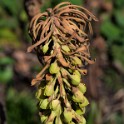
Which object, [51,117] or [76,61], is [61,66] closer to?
[76,61]

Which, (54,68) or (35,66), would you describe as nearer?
(54,68)

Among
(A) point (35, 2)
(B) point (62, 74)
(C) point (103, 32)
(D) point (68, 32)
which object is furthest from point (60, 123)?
(C) point (103, 32)

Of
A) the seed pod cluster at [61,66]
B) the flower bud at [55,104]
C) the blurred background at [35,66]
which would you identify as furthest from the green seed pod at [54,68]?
the blurred background at [35,66]

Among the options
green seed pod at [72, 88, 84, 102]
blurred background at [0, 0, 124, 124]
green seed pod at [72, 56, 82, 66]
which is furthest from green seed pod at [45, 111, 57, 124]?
blurred background at [0, 0, 124, 124]

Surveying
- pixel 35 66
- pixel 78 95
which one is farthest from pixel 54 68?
pixel 35 66

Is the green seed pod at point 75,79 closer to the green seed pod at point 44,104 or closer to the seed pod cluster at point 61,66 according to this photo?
the seed pod cluster at point 61,66

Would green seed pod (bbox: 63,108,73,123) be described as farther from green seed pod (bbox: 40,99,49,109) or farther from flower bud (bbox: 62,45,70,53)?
flower bud (bbox: 62,45,70,53)
